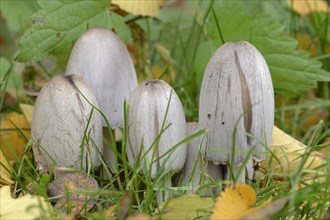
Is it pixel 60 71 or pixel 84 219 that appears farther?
pixel 60 71

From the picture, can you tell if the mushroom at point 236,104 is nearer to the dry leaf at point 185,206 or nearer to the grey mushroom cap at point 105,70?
the dry leaf at point 185,206

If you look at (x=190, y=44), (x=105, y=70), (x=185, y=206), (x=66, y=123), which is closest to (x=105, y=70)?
(x=105, y=70)

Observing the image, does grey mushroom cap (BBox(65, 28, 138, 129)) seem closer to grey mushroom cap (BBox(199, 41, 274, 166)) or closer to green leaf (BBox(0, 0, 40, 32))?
grey mushroom cap (BBox(199, 41, 274, 166))

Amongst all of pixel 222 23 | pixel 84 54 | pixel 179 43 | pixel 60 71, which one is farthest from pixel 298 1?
pixel 84 54

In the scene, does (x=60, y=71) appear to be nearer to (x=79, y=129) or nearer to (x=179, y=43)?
(x=179, y=43)

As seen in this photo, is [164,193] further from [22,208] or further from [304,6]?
[304,6]

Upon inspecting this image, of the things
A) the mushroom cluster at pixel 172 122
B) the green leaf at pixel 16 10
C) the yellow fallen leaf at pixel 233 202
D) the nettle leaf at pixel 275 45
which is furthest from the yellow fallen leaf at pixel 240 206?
the green leaf at pixel 16 10
